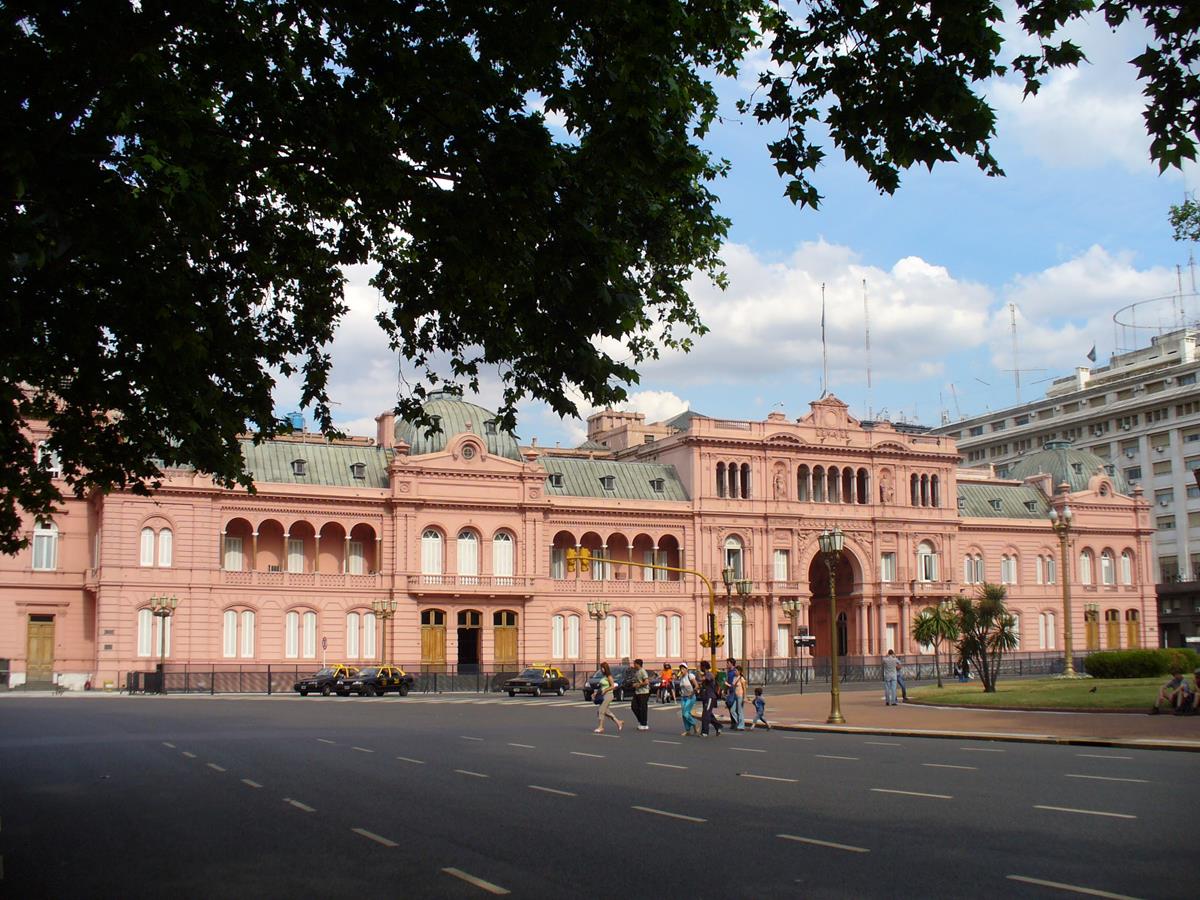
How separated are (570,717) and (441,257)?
28878 millimetres

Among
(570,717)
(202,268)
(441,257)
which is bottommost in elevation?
(570,717)

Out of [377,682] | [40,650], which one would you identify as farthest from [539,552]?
[40,650]

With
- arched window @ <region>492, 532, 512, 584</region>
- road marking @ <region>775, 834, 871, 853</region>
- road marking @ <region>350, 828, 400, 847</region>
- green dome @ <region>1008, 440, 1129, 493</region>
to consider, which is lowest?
road marking @ <region>350, 828, 400, 847</region>

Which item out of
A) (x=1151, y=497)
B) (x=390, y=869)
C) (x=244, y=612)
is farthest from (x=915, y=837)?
(x=1151, y=497)

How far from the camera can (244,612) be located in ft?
213

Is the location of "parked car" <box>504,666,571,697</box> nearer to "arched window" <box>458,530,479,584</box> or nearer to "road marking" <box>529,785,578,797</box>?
"arched window" <box>458,530,479,584</box>

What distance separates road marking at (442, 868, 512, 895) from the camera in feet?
35.8

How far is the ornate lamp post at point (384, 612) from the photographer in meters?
66.0

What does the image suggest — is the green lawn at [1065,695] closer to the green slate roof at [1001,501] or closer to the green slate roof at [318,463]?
the green slate roof at [318,463]

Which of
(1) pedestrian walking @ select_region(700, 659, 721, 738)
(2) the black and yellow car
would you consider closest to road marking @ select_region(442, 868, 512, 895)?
(1) pedestrian walking @ select_region(700, 659, 721, 738)

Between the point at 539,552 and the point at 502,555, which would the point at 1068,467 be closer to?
the point at 539,552

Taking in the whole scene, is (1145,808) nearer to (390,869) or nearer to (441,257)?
(390,869)

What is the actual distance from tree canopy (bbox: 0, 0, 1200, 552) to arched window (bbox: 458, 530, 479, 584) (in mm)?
53369

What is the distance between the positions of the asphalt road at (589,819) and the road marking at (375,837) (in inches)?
1.8
